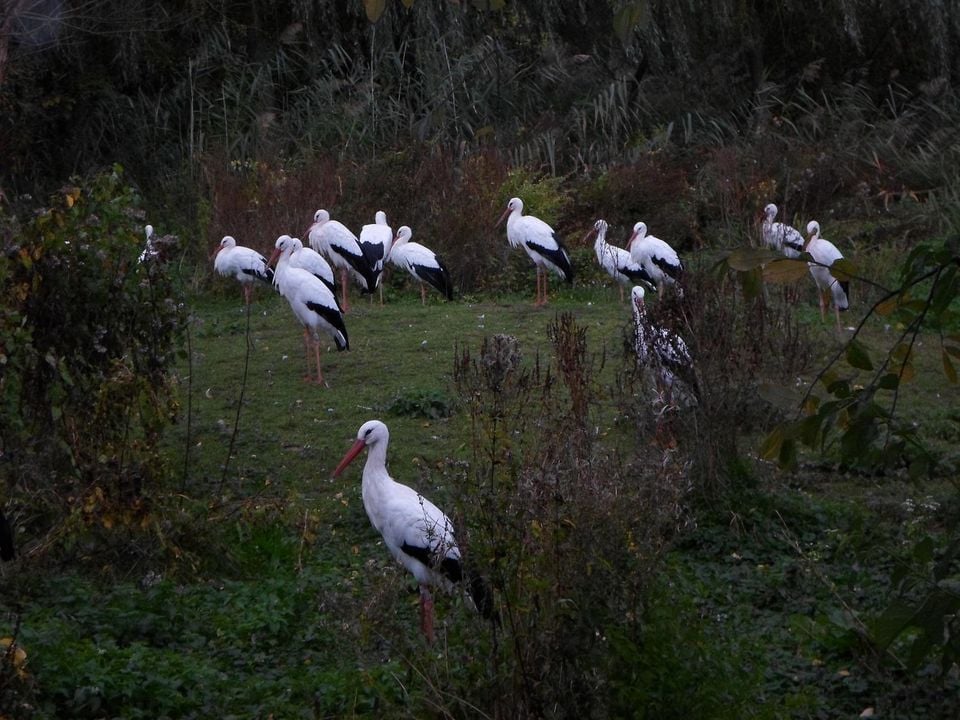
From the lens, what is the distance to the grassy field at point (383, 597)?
13.4 feet

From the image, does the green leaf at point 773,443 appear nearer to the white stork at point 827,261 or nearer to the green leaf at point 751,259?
the green leaf at point 751,259

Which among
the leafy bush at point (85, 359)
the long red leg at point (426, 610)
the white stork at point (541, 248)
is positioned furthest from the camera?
the white stork at point (541, 248)

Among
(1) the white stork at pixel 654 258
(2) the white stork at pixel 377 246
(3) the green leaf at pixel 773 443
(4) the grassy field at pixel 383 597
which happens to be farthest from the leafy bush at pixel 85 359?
(1) the white stork at pixel 654 258

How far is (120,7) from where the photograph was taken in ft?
62.1

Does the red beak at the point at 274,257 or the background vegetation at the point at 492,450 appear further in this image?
the red beak at the point at 274,257

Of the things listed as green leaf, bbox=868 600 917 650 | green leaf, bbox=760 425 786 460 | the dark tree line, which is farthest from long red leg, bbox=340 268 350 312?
green leaf, bbox=868 600 917 650

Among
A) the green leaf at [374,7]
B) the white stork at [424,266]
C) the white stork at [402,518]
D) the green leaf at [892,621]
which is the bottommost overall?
the white stork at [402,518]

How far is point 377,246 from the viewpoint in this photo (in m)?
13.6

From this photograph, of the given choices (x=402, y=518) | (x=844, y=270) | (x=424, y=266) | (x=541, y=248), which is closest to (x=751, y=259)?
(x=844, y=270)

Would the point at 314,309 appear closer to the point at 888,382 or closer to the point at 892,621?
the point at 888,382

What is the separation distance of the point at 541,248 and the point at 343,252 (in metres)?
2.01

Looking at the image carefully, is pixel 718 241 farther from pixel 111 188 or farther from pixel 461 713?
pixel 461 713

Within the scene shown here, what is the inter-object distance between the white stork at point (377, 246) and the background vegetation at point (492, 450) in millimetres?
503

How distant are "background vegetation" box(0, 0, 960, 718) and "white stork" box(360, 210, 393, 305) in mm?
503
